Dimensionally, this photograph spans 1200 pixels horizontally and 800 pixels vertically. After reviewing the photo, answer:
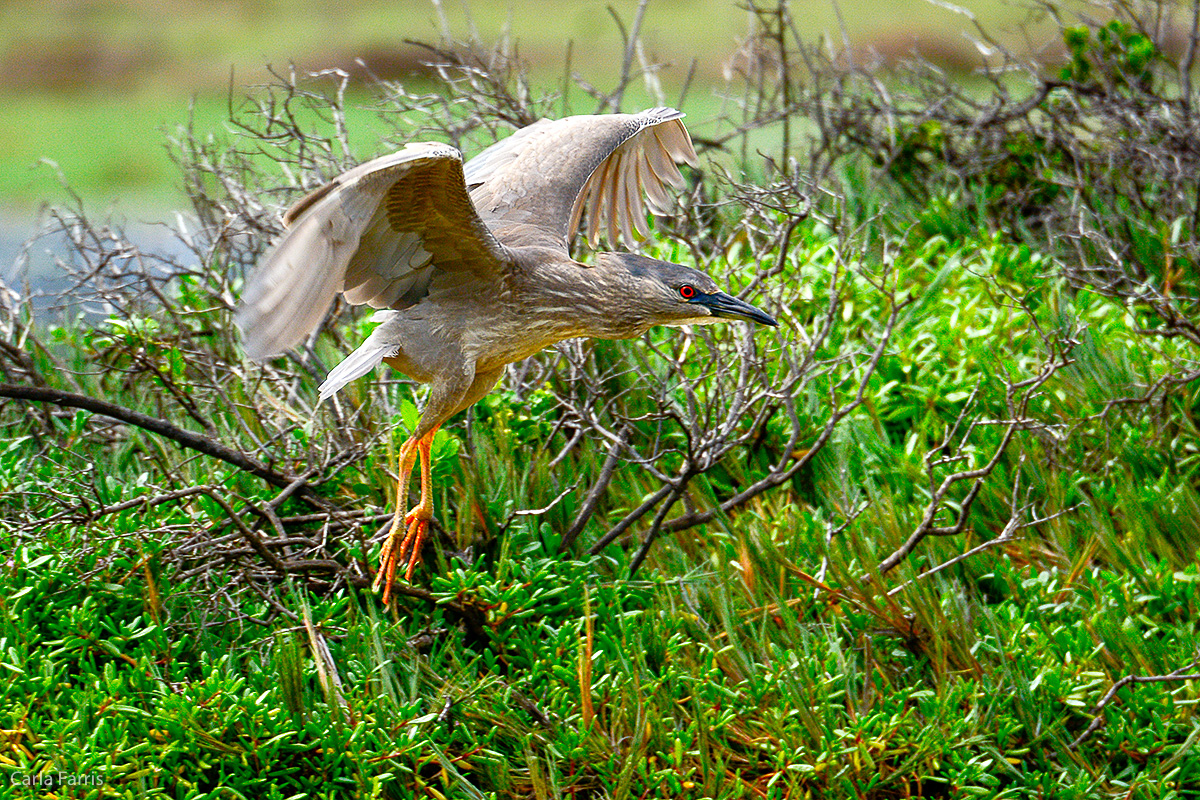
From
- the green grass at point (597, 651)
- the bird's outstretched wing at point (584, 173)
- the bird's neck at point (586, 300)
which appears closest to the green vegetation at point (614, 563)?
the green grass at point (597, 651)

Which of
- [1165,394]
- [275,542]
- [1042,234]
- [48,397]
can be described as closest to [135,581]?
[275,542]

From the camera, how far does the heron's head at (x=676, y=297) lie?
2691 mm

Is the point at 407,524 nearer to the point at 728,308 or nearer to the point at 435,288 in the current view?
the point at 435,288

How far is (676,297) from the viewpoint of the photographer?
106 inches

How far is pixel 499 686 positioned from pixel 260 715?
2.14 ft

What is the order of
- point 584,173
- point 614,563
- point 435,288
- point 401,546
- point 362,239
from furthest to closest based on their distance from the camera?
1. point 614,563
2. point 584,173
3. point 401,546
4. point 435,288
5. point 362,239

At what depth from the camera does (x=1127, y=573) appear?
140 inches

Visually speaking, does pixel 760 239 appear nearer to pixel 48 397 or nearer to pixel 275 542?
pixel 275 542

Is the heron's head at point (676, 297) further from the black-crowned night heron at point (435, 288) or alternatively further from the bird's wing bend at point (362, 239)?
the bird's wing bend at point (362, 239)

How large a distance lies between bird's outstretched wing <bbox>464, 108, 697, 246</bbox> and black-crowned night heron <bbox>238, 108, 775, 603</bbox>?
0.06 metres

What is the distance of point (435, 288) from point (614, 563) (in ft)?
3.78

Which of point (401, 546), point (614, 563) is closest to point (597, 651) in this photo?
point (614, 563)

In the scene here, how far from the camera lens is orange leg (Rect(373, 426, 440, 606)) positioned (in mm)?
2867

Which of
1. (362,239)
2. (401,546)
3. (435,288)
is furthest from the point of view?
(401,546)
